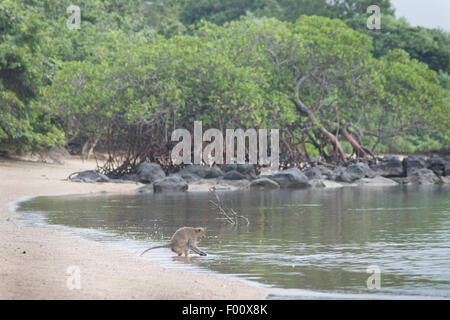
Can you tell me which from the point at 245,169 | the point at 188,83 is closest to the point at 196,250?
the point at 245,169

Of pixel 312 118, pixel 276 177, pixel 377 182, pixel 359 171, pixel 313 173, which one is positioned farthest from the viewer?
pixel 312 118

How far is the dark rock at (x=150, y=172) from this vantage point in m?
27.0

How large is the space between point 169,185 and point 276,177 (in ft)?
16.2

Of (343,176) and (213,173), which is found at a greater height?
(213,173)

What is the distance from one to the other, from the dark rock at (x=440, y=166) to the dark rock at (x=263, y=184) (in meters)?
9.67

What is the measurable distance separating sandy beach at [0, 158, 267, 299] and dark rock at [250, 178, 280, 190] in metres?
14.2

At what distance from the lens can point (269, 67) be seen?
3428cm

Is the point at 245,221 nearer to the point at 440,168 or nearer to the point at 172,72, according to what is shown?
the point at 172,72

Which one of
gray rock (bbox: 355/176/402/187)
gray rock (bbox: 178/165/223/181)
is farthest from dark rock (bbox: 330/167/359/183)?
gray rock (bbox: 178/165/223/181)

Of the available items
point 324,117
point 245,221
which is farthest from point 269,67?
point 245,221

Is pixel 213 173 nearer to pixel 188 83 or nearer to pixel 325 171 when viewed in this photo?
pixel 188 83

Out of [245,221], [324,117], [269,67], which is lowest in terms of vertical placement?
[245,221]

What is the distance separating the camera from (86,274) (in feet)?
26.7
